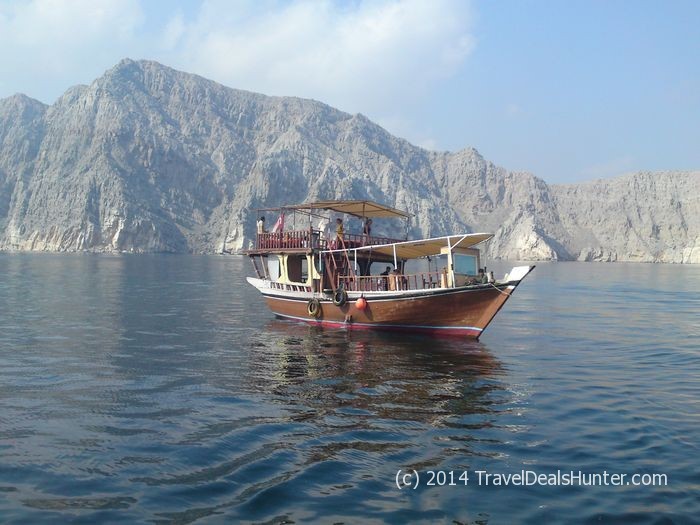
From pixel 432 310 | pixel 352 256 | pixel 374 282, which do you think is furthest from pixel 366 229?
pixel 432 310

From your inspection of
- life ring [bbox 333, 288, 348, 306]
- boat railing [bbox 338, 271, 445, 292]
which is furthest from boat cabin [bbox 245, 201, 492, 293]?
life ring [bbox 333, 288, 348, 306]

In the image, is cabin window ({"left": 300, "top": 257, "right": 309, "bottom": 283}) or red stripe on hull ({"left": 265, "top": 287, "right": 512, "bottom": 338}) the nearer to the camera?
red stripe on hull ({"left": 265, "top": 287, "right": 512, "bottom": 338})

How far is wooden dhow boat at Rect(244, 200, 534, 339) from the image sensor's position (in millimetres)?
23531

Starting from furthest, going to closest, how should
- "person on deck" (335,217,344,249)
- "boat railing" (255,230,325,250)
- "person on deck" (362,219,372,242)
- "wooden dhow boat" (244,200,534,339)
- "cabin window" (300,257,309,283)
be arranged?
"cabin window" (300,257,309,283) < "person on deck" (362,219,372,242) < "boat railing" (255,230,325,250) < "person on deck" (335,217,344,249) < "wooden dhow boat" (244,200,534,339)

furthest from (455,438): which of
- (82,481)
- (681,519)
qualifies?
(82,481)

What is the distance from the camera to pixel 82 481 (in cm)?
903

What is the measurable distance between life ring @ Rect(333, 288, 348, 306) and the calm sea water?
6.64 ft

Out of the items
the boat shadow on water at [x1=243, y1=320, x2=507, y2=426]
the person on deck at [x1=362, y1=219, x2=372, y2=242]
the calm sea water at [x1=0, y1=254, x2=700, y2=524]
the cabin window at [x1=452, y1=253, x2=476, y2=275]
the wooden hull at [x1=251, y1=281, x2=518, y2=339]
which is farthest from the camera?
the person on deck at [x1=362, y1=219, x2=372, y2=242]

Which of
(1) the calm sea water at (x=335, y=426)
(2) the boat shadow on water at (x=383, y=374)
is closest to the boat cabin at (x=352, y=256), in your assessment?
(2) the boat shadow on water at (x=383, y=374)

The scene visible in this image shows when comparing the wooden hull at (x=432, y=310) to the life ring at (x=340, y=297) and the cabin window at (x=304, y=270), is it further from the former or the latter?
the cabin window at (x=304, y=270)

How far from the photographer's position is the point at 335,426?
39.3 ft

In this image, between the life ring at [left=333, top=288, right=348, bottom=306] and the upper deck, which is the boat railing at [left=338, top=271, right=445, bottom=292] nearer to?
the life ring at [left=333, top=288, right=348, bottom=306]

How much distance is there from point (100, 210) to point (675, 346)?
20099 centimetres

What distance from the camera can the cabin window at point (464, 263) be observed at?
2447 centimetres
